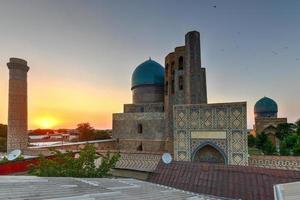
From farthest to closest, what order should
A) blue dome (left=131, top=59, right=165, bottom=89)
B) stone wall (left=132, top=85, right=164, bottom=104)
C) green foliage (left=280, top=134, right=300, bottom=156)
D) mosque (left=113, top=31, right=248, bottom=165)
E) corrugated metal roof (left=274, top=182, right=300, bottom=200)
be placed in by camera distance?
blue dome (left=131, top=59, right=165, bottom=89) → stone wall (left=132, top=85, right=164, bottom=104) → green foliage (left=280, top=134, right=300, bottom=156) → mosque (left=113, top=31, right=248, bottom=165) → corrugated metal roof (left=274, top=182, right=300, bottom=200)

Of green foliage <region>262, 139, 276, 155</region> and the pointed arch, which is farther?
green foliage <region>262, 139, 276, 155</region>

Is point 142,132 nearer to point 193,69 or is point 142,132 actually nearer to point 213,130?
point 193,69

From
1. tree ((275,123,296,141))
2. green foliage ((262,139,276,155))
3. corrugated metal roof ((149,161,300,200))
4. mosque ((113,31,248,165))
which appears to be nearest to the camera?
corrugated metal roof ((149,161,300,200))

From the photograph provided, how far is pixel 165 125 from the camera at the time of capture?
20.2 m

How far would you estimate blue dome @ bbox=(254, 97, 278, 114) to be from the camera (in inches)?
1258

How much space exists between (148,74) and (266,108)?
1857 centimetres

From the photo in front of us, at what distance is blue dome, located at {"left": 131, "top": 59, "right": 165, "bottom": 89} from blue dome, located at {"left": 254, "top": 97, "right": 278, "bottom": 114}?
1672cm

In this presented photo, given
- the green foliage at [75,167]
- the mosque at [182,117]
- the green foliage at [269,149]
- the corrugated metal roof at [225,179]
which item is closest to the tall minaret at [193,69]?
the mosque at [182,117]

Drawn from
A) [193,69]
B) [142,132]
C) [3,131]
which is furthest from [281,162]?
[3,131]

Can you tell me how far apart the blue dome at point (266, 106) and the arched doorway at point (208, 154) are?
21.9m

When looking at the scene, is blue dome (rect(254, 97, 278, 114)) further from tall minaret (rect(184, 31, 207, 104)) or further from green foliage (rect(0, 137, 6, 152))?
green foliage (rect(0, 137, 6, 152))

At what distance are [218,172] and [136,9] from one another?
8.31 metres

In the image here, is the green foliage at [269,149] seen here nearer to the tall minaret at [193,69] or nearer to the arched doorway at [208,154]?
the tall minaret at [193,69]

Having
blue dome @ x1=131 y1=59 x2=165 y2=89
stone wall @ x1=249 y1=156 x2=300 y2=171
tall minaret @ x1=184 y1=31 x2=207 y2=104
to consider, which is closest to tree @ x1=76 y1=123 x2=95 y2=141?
blue dome @ x1=131 y1=59 x2=165 y2=89
